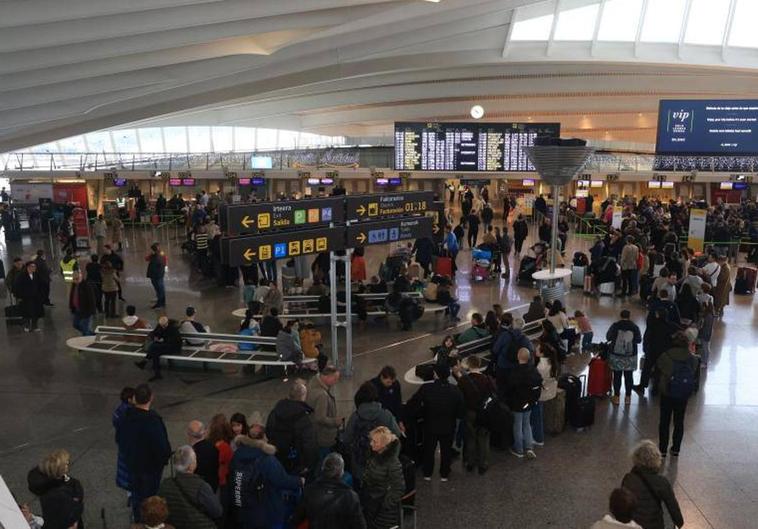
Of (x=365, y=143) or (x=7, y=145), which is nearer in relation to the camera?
(x=7, y=145)

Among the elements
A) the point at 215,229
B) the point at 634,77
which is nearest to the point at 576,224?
the point at 634,77

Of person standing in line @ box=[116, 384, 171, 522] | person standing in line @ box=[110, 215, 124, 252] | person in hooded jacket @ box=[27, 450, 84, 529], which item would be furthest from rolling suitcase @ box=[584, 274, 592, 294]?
person standing in line @ box=[110, 215, 124, 252]

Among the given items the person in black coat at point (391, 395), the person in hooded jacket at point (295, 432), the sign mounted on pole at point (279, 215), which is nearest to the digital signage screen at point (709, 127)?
the sign mounted on pole at point (279, 215)

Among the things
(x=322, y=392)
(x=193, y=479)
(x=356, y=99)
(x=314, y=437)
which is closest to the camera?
(x=193, y=479)

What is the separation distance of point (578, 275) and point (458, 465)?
9641 millimetres

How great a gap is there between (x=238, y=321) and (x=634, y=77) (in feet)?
63.2

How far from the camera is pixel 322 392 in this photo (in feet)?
20.2

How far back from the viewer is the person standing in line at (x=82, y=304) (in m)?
11.3

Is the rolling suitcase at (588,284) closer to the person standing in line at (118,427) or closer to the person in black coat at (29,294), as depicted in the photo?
the person in black coat at (29,294)

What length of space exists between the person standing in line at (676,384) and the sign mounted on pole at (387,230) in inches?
169

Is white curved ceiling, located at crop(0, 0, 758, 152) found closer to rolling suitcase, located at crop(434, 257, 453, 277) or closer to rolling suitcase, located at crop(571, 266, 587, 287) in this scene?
rolling suitcase, located at crop(434, 257, 453, 277)

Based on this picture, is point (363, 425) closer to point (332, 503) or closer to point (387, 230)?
point (332, 503)

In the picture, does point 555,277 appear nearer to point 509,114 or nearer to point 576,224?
point 576,224

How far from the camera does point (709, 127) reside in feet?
54.1
